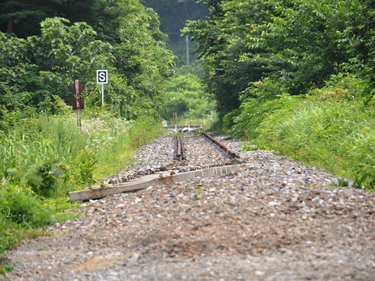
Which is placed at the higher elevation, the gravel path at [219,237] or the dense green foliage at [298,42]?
the dense green foliage at [298,42]

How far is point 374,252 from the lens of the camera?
4223 millimetres

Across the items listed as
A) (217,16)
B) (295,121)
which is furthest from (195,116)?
(295,121)

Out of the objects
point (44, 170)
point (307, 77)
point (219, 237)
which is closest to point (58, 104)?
point (307, 77)

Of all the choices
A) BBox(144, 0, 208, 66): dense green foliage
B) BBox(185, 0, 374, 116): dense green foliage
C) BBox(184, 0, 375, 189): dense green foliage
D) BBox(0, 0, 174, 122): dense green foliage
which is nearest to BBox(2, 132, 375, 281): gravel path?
BBox(184, 0, 375, 189): dense green foliage

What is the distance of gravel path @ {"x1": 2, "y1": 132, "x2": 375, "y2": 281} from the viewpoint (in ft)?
13.2

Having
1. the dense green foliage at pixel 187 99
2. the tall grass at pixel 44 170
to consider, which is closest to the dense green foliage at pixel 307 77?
the tall grass at pixel 44 170

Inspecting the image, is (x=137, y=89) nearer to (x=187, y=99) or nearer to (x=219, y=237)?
(x=219, y=237)

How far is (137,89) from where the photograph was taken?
3269 cm

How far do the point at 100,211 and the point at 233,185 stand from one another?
2062 mm

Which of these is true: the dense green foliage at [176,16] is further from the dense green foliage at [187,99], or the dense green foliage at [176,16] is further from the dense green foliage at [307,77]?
the dense green foliage at [307,77]

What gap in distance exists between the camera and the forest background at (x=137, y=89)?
8477 millimetres

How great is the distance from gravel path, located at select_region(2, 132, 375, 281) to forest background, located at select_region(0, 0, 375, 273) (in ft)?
2.00

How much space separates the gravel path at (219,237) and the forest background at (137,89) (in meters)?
0.61

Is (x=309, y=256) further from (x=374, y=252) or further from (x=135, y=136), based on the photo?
(x=135, y=136)
